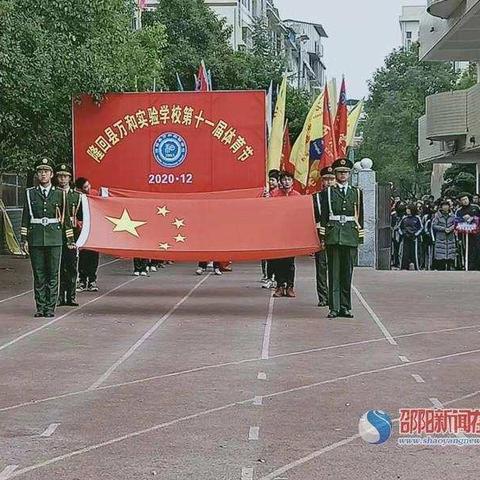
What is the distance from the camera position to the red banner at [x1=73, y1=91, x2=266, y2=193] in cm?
1797

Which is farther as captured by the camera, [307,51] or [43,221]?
[307,51]

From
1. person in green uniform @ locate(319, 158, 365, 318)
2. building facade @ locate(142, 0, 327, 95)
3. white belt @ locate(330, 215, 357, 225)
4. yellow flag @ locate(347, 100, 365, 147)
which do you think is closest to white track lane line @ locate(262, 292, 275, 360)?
person in green uniform @ locate(319, 158, 365, 318)

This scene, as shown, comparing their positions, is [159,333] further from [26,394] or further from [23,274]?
[23,274]

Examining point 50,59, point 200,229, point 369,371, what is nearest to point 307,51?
point 50,59

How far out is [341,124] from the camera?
2316 cm

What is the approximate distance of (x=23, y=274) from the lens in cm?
2106

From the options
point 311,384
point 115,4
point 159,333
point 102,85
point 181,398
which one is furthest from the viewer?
point 115,4

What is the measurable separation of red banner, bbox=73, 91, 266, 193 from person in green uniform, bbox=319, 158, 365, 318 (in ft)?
16.2

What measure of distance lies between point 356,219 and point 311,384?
15.7ft

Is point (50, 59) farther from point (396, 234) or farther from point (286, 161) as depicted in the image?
point (396, 234)

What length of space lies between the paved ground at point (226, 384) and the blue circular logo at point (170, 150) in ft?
10.7

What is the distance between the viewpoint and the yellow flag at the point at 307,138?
876 inches

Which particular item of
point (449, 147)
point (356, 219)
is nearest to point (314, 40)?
point (449, 147)

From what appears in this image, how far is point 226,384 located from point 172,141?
398 inches
